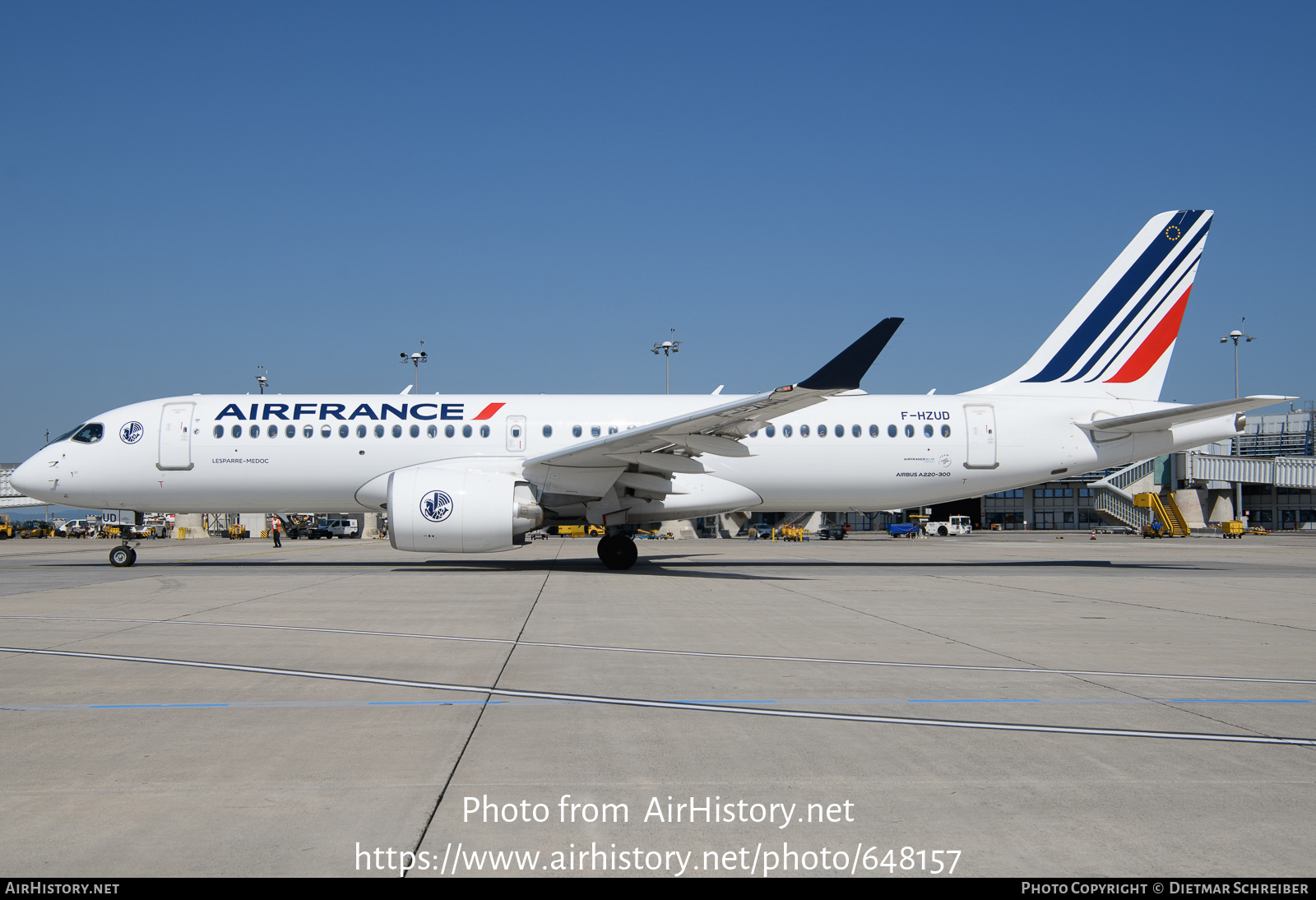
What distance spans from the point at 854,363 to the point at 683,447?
4342 mm

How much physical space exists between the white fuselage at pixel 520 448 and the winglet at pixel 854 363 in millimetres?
4833

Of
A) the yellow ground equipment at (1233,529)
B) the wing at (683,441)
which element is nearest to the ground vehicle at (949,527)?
the yellow ground equipment at (1233,529)

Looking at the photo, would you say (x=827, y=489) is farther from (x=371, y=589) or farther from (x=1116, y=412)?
(x=371, y=589)

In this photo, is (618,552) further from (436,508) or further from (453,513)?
(436,508)

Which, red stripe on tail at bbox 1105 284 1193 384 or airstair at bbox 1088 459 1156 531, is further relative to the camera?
airstair at bbox 1088 459 1156 531

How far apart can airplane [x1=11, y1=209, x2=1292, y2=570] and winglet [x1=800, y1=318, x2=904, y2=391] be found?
375 centimetres

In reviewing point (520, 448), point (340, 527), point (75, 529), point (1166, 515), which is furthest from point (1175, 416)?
point (75, 529)

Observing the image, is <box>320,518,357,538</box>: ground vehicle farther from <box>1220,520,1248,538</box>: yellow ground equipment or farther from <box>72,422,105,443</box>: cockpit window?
<box>1220,520,1248,538</box>: yellow ground equipment

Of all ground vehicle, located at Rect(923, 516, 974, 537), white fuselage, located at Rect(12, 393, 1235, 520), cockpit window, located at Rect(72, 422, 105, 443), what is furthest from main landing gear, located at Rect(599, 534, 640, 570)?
ground vehicle, located at Rect(923, 516, 974, 537)

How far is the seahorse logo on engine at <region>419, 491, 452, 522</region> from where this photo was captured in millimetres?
16109

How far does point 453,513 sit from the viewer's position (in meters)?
16.1

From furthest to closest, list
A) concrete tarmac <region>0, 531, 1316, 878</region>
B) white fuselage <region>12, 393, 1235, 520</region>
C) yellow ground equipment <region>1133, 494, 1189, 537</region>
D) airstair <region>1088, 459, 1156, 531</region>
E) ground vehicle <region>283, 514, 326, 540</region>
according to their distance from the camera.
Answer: ground vehicle <region>283, 514, 326, 540</region> → airstair <region>1088, 459, 1156, 531</region> → yellow ground equipment <region>1133, 494, 1189, 537</region> → white fuselage <region>12, 393, 1235, 520</region> → concrete tarmac <region>0, 531, 1316, 878</region>

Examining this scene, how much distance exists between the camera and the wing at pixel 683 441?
1391 centimetres

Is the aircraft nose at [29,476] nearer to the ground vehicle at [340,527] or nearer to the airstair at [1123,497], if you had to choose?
the ground vehicle at [340,527]
